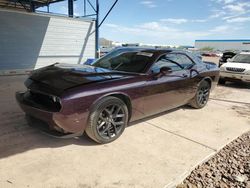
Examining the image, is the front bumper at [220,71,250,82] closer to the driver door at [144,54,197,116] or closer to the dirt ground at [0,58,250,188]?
the dirt ground at [0,58,250,188]

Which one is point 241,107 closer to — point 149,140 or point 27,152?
point 149,140

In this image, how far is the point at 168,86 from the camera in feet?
13.6

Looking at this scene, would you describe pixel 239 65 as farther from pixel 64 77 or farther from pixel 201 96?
pixel 64 77

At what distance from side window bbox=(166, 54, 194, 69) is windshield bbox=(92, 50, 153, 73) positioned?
58cm

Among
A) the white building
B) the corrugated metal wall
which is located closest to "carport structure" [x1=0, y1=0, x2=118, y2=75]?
the corrugated metal wall

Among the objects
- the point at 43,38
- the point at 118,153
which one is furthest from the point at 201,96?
the point at 43,38

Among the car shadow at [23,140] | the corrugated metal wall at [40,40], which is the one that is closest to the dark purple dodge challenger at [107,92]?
the car shadow at [23,140]

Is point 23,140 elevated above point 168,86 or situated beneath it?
situated beneath

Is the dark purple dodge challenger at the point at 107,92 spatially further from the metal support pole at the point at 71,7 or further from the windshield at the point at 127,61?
the metal support pole at the point at 71,7

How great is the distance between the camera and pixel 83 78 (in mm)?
3148

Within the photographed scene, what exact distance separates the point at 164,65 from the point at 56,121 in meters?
2.27

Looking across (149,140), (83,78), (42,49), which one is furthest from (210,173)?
(42,49)

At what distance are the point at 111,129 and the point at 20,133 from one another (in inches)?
58.4

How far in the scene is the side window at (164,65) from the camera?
12.9 ft
